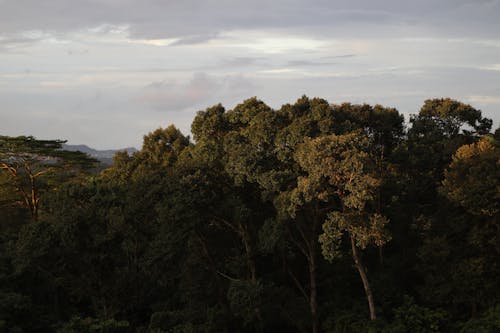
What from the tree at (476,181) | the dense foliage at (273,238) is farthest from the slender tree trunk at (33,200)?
the tree at (476,181)

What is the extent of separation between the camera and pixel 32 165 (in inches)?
1481

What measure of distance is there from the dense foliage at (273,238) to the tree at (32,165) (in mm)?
8637

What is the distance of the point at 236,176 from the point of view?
2128cm

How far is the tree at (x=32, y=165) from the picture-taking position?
3678cm

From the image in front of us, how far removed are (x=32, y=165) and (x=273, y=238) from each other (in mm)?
25133

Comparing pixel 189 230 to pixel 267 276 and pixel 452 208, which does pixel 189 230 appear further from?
pixel 452 208

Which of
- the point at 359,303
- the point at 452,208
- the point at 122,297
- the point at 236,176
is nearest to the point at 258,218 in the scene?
the point at 236,176

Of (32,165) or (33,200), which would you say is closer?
(33,200)

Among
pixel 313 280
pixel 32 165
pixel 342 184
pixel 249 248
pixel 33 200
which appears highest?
pixel 342 184

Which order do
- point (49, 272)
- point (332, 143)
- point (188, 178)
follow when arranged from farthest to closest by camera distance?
point (49, 272) → point (188, 178) → point (332, 143)

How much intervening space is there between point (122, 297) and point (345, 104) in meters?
16.5

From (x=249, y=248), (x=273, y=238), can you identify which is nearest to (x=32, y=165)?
(x=249, y=248)

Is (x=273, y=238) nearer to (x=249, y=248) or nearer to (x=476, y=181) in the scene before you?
(x=249, y=248)

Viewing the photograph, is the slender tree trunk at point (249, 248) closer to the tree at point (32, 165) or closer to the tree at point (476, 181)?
the tree at point (476, 181)
